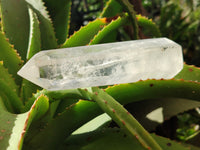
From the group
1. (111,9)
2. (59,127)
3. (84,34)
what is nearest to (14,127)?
(59,127)

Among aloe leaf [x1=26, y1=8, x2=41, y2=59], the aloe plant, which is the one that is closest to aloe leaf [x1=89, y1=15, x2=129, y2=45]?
the aloe plant

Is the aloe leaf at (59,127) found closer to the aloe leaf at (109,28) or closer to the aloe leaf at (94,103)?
the aloe leaf at (94,103)

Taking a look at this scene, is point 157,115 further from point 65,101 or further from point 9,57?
point 9,57

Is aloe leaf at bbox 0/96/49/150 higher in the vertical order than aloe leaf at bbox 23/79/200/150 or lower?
higher

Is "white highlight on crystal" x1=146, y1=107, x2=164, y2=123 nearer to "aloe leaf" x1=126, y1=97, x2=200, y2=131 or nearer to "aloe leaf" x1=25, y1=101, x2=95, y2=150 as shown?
"aloe leaf" x1=126, y1=97, x2=200, y2=131

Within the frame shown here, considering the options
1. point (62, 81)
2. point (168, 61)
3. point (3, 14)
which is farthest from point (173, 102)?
point (3, 14)

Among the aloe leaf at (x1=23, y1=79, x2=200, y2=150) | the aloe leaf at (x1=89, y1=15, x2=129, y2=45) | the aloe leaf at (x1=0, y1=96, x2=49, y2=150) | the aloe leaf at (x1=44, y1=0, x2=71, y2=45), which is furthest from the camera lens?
the aloe leaf at (x1=44, y1=0, x2=71, y2=45)
